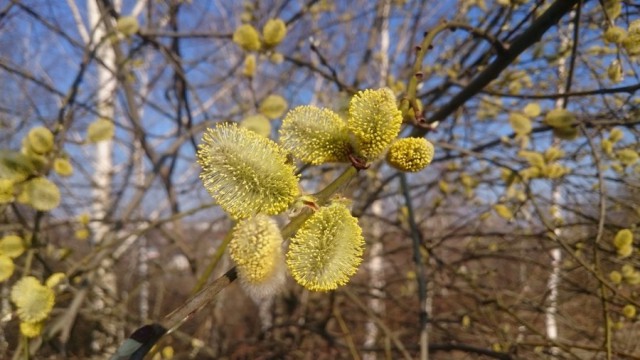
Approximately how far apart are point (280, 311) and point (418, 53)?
2954 mm

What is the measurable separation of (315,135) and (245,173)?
3.4 inches

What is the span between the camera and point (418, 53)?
23.0 inches

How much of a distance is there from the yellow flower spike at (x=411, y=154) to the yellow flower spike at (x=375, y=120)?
0.04 feet

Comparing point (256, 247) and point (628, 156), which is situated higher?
point (628, 156)

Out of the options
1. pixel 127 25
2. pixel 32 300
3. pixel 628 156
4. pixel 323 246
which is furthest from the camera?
pixel 127 25

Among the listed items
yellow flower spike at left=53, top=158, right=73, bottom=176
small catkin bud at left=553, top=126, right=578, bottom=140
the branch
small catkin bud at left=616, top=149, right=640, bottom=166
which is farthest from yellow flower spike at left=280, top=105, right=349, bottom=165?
small catkin bud at left=616, top=149, right=640, bottom=166

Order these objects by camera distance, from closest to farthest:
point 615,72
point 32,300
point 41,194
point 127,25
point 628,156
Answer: point 32,300, point 41,194, point 615,72, point 628,156, point 127,25

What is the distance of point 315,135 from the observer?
501 mm

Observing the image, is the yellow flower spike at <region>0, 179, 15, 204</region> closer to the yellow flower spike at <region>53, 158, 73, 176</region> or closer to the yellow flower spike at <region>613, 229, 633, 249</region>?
the yellow flower spike at <region>53, 158, 73, 176</region>

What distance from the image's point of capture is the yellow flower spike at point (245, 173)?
46cm

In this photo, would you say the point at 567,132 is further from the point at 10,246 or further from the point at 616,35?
the point at 10,246

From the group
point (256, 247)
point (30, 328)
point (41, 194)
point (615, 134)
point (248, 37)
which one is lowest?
point (30, 328)

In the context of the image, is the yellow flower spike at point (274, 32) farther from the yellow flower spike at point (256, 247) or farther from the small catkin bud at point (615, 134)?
the small catkin bud at point (615, 134)

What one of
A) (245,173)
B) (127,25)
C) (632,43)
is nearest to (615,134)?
(632,43)
